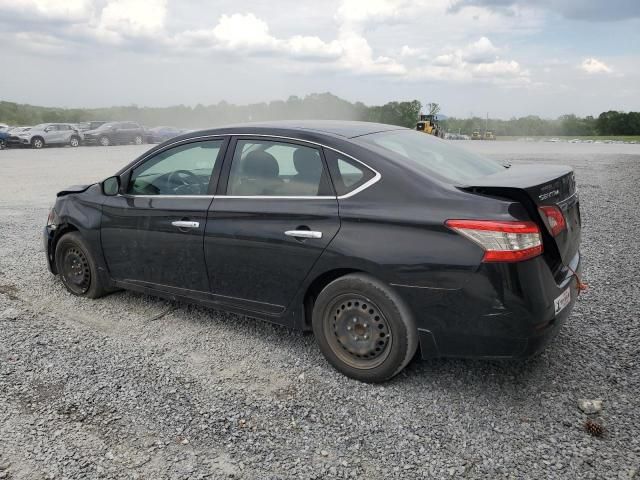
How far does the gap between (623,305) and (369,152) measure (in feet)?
9.14

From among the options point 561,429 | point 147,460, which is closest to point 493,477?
point 561,429

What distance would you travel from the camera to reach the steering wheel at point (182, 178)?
4.23 m

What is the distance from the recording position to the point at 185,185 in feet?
14.0

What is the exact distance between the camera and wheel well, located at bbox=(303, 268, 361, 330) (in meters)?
3.49

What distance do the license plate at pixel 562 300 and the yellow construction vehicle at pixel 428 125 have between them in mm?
40316

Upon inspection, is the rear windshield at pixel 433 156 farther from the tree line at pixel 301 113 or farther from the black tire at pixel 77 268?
the tree line at pixel 301 113

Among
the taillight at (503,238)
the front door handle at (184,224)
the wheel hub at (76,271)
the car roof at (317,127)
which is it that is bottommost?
the wheel hub at (76,271)

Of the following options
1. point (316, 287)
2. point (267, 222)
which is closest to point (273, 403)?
point (316, 287)

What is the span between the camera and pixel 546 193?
3191mm

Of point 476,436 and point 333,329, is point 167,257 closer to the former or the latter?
point 333,329

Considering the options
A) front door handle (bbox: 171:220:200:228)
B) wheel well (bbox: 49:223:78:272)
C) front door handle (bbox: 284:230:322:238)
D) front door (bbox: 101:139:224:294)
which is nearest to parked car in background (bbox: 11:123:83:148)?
wheel well (bbox: 49:223:78:272)

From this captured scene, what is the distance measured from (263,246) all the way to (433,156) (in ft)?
4.33

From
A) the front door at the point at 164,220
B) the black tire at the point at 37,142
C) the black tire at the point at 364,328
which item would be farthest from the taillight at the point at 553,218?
the black tire at the point at 37,142

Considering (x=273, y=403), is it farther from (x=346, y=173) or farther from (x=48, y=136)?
(x=48, y=136)
